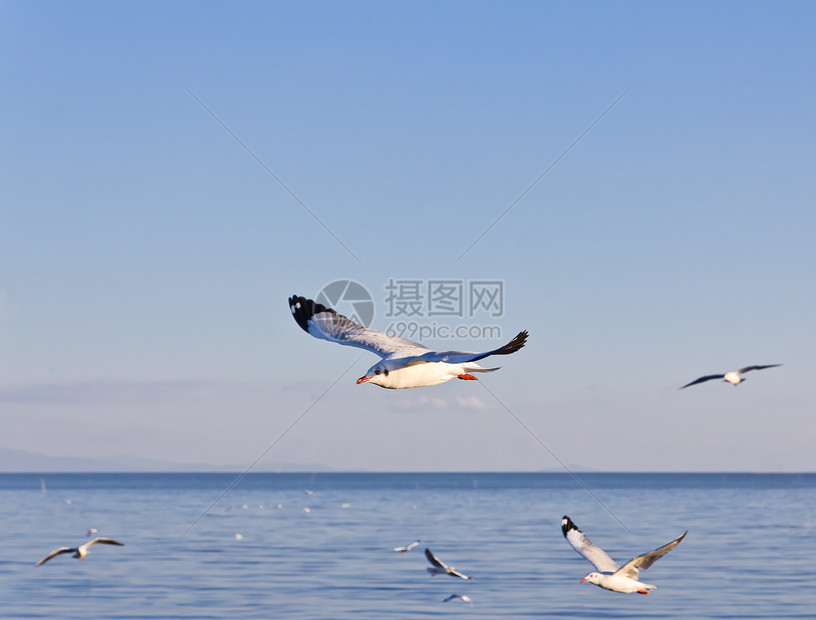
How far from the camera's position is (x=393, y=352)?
17.3m

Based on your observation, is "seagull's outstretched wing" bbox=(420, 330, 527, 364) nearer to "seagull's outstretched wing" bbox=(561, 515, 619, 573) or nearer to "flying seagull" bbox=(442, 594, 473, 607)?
"seagull's outstretched wing" bbox=(561, 515, 619, 573)

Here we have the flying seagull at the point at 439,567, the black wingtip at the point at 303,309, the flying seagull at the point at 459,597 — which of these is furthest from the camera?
the flying seagull at the point at 459,597

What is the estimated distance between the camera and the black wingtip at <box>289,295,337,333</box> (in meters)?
19.8

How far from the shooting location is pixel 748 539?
44312 mm

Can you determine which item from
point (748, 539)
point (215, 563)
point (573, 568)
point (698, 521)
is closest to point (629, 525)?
point (698, 521)

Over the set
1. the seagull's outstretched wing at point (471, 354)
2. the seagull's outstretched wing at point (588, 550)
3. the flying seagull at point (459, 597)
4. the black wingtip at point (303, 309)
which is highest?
the black wingtip at point (303, 309)

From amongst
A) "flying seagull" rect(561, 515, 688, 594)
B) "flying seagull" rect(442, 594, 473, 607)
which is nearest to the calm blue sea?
"flying seagull" rect(442, 594, 473, 607)

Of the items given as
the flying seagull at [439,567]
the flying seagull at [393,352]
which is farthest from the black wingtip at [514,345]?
the flying seagull at [439,567]

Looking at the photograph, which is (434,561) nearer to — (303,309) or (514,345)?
(303,309)

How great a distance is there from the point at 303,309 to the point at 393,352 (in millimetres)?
Result: 3319

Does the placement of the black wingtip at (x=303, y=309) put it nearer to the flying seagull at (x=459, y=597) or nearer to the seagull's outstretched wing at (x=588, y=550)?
the seagull's outstretched wing at (x=588, y=550)

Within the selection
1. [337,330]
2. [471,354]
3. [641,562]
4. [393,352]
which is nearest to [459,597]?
[337,330]

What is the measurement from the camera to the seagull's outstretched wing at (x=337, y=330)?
715 inches

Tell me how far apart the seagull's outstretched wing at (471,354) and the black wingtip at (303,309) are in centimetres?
504
